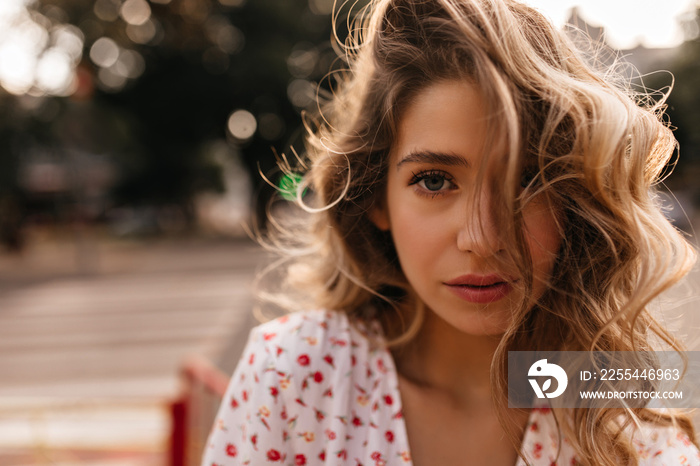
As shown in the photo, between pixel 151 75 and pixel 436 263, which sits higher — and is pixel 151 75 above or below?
above

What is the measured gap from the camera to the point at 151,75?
19453 millimetres

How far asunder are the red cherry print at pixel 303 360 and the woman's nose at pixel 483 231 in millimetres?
540

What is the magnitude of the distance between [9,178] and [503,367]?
23.6 m

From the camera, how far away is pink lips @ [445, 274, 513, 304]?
1.25 metres

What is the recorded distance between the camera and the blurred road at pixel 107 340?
4430mm

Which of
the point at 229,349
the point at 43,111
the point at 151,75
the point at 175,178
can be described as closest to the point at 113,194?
the point at 175,178

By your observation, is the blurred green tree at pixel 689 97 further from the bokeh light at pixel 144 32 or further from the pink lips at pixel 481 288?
the bokeh light at pixel 144 32

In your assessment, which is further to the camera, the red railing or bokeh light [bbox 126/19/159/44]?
bokeh light [bbox 126/19/159/44]

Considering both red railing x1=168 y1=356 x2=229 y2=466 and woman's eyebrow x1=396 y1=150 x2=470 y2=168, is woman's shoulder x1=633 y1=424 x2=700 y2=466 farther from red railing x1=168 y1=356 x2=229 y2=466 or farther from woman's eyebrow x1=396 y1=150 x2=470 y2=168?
red railing x1=168 y1=356 x2=229 y2=466

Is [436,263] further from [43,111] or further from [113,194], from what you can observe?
[113,194]

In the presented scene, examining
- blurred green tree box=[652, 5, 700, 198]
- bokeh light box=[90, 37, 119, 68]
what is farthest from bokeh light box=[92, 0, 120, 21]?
blurred green tree box=[652, 5, 700, 198]

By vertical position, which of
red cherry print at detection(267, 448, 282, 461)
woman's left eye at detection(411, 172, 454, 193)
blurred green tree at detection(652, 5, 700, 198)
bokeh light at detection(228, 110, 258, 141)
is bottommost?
red cherry print at detection(267, 448, 282, 461)

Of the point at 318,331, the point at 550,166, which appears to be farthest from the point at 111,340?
the point at 550,166

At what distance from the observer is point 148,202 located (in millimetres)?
28984
